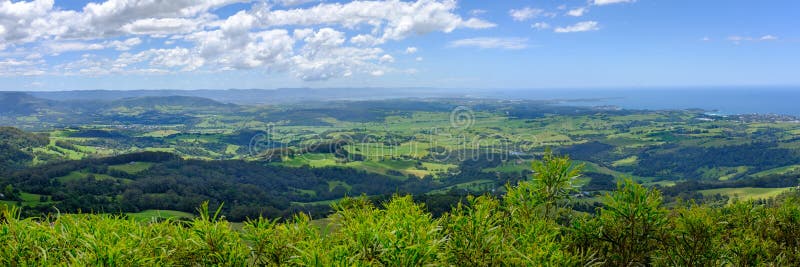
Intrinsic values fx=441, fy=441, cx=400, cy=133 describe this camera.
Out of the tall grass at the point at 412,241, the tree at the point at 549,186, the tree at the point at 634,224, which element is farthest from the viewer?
the tree at the point at 549,186

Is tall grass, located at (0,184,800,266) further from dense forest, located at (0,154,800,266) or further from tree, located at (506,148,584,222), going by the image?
tree, located at (506,148,584,222)

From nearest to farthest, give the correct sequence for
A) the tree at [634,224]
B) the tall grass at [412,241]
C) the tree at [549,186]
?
the tall grass at [412,241] < the tree at [634,224] < the tree at [549,186]

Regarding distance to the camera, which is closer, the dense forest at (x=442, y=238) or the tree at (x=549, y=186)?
the dense forest at (x=442, y=238)

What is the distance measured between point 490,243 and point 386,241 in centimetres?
270

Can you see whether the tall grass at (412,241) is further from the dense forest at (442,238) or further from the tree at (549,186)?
the tree at (549,186)

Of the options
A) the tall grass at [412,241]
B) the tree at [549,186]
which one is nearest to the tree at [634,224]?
the tall grass at [412,241]

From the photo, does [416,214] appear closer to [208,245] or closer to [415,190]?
[208,245]

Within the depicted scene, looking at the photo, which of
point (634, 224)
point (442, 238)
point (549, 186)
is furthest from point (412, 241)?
point (634, 224)

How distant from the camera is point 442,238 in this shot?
398 inches

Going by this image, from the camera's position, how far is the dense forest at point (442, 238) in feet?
30.0

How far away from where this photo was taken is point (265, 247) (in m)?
11.3

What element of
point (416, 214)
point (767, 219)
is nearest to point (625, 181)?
point (416, 214)

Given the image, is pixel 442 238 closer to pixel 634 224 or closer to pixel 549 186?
pixel 549 186

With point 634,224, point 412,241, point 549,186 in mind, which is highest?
point 549,186
